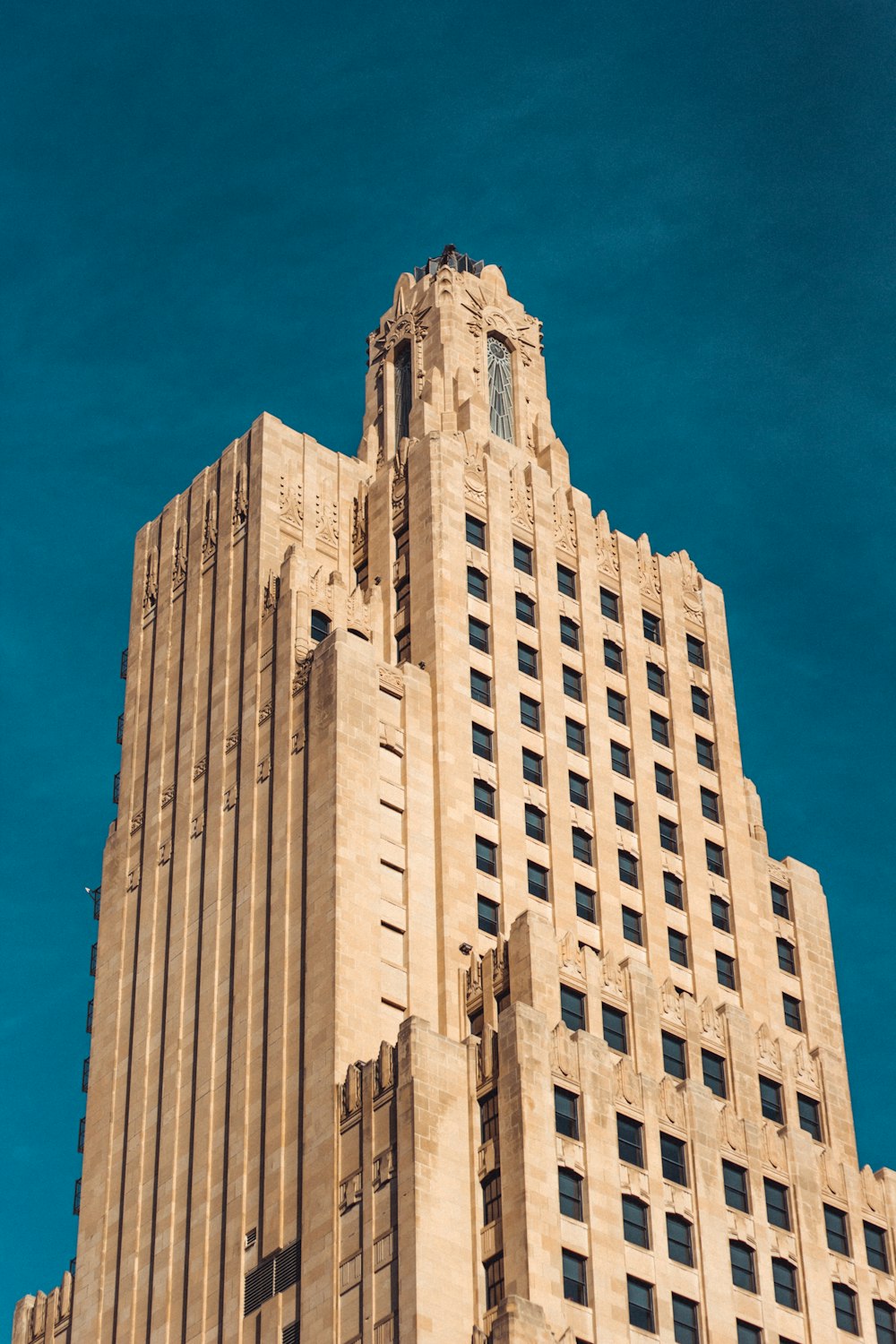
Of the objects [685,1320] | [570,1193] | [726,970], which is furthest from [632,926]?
[685,1320]

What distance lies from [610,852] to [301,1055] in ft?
59.3

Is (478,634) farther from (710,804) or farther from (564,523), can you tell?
(710,804)

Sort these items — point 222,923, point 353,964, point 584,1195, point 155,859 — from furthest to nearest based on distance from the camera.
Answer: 1. point 155,859
2. point 222,923
3. point 353,964
4. point 584,1195

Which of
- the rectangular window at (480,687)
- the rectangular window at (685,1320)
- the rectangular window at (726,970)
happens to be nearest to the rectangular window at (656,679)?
the rectangular window at (480,687)

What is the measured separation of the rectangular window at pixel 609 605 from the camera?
11562 centimetres

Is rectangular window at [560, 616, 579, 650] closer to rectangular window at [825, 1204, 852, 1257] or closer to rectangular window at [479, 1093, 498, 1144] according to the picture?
rectangular window at [825, 1204, 852, 1257]

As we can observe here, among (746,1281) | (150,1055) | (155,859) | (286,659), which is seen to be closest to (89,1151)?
(150,1055)

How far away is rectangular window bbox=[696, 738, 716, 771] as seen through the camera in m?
114

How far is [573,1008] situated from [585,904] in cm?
895

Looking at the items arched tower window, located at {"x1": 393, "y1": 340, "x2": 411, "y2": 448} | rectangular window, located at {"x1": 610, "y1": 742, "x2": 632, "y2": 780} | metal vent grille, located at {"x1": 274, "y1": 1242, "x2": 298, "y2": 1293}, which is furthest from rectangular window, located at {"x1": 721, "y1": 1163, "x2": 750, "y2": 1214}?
arched tower window, located at {"x1": 393, "y1": 340, "x2": 411, "y2": 448}

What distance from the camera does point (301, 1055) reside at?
305 feet

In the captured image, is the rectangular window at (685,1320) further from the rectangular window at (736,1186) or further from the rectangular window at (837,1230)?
the rectangular window at (837,1230)

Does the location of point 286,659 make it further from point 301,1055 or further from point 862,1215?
point 862,1215

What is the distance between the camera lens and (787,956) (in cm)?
10981
